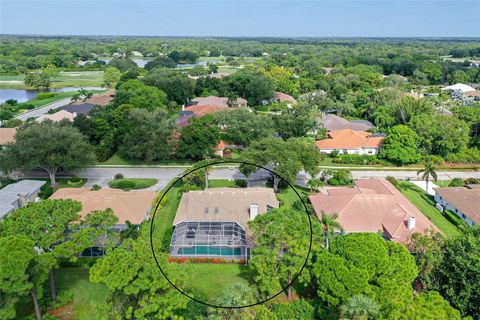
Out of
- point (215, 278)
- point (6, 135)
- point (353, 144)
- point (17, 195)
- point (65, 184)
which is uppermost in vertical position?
point (6, 135)

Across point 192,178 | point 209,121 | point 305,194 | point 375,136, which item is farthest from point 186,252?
point 375,136

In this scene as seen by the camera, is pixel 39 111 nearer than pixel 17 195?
No

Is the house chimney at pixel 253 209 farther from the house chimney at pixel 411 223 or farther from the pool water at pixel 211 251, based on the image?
the house chimney at pixel 411 223

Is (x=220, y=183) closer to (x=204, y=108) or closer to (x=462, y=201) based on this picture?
(x=462, y=201)

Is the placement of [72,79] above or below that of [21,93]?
above

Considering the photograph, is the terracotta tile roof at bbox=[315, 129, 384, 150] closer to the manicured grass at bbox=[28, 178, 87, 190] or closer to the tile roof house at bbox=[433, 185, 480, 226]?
the tile roof house at bbox=[433, 185, 480, 226]

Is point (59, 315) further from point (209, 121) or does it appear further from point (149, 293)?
point (209, 121)

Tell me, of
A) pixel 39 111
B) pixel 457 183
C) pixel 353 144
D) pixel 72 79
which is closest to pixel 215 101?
pixel 353 144
